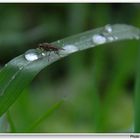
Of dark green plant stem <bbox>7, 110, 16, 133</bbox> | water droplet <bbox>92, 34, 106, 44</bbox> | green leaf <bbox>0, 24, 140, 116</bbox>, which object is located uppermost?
water droplet <bbox>92, 34, 106, 44</bbox>

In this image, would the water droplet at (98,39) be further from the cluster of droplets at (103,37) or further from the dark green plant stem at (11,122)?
the dark green plant stem at (11,122)

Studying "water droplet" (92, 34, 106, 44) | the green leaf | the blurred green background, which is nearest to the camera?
the green leaf

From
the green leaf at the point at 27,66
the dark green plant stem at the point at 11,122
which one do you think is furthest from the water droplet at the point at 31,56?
the dark green plant stem at the point at 11,122

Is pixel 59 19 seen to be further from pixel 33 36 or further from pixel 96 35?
pixel 96 35

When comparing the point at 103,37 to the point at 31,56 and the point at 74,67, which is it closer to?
the point at 31,56

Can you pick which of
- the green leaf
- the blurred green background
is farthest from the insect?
the blurred green background

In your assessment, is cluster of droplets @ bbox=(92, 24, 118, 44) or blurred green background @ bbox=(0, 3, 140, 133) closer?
cluster of droplets @ bbox=(92, 24, 118, 44)

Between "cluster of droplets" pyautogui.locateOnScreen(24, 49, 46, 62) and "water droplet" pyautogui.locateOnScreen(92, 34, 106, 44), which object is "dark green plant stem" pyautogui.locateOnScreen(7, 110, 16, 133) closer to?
"cluster of droplets" pyautogui.locateOnScreen(24, 49, 46, 62)

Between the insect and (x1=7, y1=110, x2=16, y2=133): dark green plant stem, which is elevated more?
the insect

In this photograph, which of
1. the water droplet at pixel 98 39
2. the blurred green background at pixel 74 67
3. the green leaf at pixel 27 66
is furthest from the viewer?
the blurred green background at pixel 74 67
